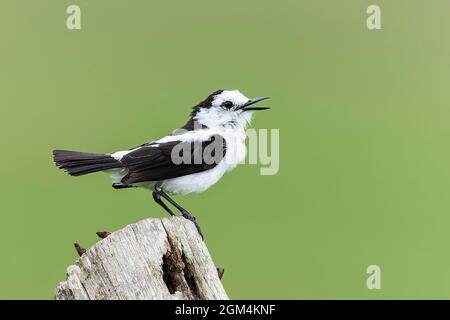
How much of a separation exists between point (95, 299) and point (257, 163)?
3.21 metres

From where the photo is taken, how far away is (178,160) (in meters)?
5.80

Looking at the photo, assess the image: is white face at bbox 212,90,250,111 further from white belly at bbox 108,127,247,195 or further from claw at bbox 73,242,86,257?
claw at bbox 73,242,86,257

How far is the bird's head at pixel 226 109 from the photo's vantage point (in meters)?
6.61

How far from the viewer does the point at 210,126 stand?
6.55m

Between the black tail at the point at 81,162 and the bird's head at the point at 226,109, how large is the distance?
1162mm

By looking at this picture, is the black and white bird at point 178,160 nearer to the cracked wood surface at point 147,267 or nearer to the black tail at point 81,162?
the black tail at point 81,162

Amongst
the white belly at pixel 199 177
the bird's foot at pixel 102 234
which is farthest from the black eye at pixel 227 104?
the bird's foot at pixel 102 234

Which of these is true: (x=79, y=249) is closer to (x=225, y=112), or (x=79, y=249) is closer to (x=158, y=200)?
(x=158, y=200)

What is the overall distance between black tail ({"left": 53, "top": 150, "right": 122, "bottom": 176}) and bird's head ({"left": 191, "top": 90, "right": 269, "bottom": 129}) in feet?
3.81

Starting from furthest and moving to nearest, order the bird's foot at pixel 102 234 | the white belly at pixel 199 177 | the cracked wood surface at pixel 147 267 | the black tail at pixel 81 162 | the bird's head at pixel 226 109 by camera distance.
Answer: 1. the bird's head at pixel 226 109
2. the white belly at pixel 199 177
3. the black tail at pixel 81 162
4. the bird's foot at pixel 102 234
5. the cracked wood surface at pixel 147 267

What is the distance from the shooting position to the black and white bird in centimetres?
566

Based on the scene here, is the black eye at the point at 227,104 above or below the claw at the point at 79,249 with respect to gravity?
above

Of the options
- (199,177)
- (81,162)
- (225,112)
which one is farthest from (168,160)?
(225,112)
